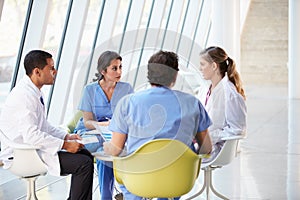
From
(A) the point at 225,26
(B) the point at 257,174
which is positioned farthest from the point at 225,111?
(A) the point at 225,26

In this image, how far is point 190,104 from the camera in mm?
3463

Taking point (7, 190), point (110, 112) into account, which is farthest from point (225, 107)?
point (7, 190)

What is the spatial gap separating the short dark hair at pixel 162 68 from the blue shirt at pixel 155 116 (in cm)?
6

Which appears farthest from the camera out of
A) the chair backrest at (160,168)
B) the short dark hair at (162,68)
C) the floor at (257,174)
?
the floor at (257,174)

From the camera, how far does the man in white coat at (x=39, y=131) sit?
3.87 metres

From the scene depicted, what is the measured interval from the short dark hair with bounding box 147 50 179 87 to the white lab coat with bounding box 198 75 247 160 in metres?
0.91

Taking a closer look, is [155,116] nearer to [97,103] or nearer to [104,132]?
[104,132]

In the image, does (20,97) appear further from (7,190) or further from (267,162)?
(267,162)

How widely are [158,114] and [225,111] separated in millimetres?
1159

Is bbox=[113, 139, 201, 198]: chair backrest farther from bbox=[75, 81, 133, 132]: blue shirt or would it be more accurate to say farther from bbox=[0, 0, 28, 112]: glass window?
bbox=[0, 0, 28, 112]: glass window

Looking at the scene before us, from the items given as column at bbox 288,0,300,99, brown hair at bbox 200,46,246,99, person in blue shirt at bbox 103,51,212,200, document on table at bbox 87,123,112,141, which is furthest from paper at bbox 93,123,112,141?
column at bbox 288,0,300,99

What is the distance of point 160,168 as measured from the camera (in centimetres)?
340

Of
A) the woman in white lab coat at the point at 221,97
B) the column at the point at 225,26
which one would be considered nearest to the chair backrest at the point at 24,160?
the woman in white lab coat at the point at 221,97

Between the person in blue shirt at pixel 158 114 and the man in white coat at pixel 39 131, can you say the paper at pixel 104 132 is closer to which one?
the man in white coat at pixel 39 131
